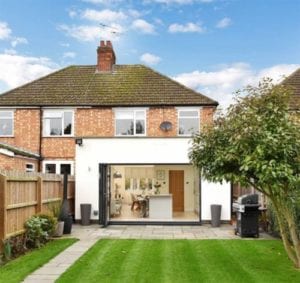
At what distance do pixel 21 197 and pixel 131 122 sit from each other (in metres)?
11.4

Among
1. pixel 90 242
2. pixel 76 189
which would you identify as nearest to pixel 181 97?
pixel 76 189

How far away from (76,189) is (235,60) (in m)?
9.41

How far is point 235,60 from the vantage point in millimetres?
21328

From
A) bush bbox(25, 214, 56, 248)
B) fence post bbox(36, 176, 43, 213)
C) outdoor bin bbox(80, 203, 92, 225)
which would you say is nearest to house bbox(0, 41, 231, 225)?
outdoor bin bbox(80, 203, 92, 225)

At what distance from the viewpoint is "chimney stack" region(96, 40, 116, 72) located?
81.0 ft

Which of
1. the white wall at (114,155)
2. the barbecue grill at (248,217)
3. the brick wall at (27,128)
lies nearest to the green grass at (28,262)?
the barbecue grill at (248,217)

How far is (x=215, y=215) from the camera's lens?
59.9ft

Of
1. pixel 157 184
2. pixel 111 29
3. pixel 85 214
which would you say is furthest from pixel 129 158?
pixel 111 29

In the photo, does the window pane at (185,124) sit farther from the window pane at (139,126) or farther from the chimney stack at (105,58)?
the chimney stack at (105,58)

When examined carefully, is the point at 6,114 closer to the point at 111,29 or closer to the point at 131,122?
the point at 131,122

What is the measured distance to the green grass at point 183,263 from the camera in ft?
26.8

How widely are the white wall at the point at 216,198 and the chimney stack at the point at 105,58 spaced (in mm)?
9495

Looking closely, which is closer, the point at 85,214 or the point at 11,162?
the point at 11,162

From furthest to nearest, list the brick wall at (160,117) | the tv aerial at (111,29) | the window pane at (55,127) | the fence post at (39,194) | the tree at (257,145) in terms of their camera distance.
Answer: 1. the tv aerial at (111,29)
2. the window pane at (55,127)
3. the brick wall at (160,117)
4. the fence post at (39,194)
5. the tree at (257,145)
